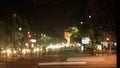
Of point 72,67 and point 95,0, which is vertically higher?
point 95,0

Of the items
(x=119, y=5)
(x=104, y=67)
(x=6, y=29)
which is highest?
(x=6, y=29)

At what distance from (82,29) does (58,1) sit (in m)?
65.8

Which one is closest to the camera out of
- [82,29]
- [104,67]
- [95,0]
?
[95,0]

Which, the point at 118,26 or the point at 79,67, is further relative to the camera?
the point at 79,67

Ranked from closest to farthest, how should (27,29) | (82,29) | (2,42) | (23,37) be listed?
(82,29) < (2,42) < (23,37) < (27,29)

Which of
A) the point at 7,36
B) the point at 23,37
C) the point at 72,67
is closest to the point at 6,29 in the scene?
the point at 7,36

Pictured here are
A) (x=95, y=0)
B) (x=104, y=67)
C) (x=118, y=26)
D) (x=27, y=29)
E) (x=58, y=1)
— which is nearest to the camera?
(x=118, y=26)

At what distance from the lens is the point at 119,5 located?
Result: 5484mm

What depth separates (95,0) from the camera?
7.25m

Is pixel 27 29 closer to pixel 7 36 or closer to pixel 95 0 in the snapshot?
pixel 7 36

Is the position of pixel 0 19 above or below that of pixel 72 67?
above

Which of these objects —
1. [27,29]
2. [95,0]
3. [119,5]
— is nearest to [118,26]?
[119,5]

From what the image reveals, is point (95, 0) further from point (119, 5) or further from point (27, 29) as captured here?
point (27, 29)

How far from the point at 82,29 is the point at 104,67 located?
47.1 meters
